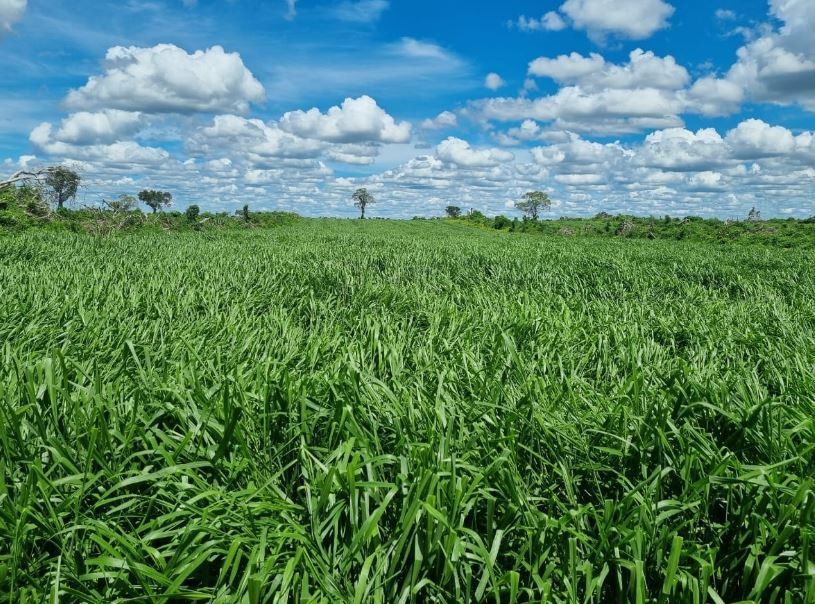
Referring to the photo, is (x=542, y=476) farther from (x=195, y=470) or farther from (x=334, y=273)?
(x=334, y=273)

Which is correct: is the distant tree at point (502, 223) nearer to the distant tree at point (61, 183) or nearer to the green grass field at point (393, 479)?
the distant tree at point (61, 183)

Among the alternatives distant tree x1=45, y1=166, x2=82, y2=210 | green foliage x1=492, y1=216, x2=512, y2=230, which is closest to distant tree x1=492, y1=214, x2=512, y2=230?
green foliage x1=492, y1=216, x2=512, y2=230

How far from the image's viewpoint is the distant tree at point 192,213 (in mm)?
36175

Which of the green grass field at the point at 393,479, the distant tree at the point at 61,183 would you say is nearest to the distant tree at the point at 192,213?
the distant tree at the point at 61,183

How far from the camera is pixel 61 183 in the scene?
2586 cm

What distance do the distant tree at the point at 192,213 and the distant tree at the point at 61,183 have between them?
945 cm

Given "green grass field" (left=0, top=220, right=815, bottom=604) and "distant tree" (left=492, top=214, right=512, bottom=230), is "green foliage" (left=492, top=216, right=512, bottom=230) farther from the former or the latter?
"green grass field" (left=0, top=220, right=815, bottom=604)

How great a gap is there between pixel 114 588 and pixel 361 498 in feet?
3.19

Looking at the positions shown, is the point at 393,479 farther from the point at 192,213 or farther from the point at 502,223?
the point at 502,223

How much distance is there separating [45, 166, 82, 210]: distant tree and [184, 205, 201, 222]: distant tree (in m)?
9.45

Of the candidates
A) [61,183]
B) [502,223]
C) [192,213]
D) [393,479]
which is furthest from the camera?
[502,223]

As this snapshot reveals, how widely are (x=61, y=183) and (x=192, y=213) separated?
1157 centimetres

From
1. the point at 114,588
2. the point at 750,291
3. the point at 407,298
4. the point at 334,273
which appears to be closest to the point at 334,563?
the point at 114,588

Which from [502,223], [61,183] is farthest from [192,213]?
[502,223]
